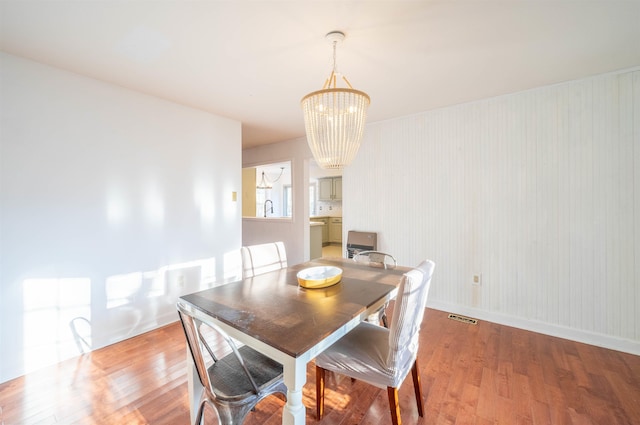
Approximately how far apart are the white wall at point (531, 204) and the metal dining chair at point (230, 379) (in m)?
2.52

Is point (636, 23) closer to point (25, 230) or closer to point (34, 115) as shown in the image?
point (34, 115)

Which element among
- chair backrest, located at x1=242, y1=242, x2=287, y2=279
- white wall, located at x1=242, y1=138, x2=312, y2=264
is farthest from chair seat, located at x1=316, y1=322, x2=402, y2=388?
white wall, located at x1=242, y1=138, x2=312, y2=264

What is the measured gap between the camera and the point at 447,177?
3125mm

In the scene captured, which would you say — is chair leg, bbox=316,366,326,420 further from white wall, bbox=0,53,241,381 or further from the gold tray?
white wall, bbox=0,53,241,381

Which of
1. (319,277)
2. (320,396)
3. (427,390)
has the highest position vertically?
(319,277)

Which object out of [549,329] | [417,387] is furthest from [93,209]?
[549,329]

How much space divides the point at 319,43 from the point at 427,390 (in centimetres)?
250

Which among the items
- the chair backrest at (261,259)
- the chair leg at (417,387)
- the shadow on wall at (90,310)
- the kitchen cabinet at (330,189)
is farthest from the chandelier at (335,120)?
the kitchen cabinet at (330,189)

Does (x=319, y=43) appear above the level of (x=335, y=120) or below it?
above

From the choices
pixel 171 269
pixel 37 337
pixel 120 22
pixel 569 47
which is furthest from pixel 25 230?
pixel 569 47

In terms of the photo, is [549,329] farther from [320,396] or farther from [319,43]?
[319,43]

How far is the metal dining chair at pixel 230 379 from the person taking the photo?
44.6 inches

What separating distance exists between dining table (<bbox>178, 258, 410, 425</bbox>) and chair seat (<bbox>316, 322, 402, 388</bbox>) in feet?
0.72

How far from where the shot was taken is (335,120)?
1.55m
